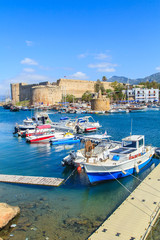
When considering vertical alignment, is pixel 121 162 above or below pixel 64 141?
above

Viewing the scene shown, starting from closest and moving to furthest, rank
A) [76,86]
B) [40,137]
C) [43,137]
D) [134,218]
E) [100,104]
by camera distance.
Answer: [134,218]
[40,137]
[43,137]
[100,104]
[76,86]

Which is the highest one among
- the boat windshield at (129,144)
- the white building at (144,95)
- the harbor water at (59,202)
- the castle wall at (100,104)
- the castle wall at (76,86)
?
the castle wall at (76,86)

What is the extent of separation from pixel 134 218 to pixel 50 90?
71.4 m

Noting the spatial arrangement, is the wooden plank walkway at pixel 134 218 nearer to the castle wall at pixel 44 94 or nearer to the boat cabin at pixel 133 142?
the boat cabin at pixel 133 142

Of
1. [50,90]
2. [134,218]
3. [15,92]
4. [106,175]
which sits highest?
[15,92]

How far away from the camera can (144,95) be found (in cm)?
7869

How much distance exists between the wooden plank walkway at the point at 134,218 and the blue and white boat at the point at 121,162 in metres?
1.70

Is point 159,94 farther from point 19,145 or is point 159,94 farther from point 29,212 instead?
point 29,212

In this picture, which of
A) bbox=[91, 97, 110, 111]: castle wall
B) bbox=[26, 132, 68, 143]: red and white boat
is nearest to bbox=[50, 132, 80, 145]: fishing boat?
bbox=[26, 132, 68, 143]: red and white boat

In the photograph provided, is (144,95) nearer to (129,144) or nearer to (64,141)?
(64,141)

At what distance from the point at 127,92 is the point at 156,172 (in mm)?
73029

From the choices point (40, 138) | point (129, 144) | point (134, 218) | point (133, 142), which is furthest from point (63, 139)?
point (134, 218)

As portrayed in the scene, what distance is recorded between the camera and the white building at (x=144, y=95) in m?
78.2

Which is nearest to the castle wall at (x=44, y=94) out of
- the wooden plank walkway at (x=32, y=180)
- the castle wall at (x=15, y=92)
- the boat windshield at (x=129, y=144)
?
the castle wall at (x=15, y=92)
